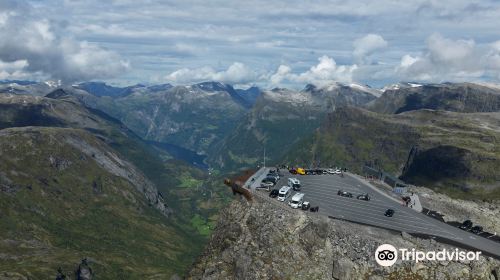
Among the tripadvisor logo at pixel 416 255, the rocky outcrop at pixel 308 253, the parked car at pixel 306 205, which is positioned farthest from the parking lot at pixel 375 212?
the rocky outcrop at pixel 308 253

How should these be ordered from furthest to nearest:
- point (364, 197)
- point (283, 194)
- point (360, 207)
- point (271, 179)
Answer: point (271, 179) < point (364, 197) < point (360, 207) < point (283, 194)

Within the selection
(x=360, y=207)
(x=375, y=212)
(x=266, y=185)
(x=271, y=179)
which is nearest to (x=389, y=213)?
(x=375, y=212)

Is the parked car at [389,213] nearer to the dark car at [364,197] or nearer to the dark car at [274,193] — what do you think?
the dark car at [364,197]

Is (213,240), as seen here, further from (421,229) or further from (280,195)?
(421,229)

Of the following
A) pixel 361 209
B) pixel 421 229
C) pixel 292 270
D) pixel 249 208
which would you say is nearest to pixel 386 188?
pixel 361 209

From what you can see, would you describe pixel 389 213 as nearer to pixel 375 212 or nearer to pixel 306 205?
pixel 375 212

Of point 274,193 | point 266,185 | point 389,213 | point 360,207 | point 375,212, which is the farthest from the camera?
point 266,185
